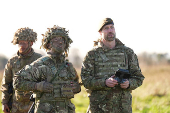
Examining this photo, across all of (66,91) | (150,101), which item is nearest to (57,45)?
(66,91)

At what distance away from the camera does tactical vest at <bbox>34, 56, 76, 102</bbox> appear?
4645 millimetres

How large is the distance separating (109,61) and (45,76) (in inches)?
52.1

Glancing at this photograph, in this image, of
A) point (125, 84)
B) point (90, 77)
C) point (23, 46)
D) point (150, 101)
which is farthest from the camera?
point (150, 101)

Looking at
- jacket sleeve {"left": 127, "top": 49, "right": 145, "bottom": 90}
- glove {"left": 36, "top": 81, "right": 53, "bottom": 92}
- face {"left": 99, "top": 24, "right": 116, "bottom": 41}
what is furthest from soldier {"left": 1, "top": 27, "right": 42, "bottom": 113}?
jacket sleeve {"left": 127, "top": 49, "right": 145, "bottom": 90}

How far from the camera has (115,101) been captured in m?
4.95

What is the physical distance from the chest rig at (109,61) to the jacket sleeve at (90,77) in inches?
4.1

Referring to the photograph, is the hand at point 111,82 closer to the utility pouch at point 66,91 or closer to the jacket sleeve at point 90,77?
the jacket sleeve at point 90,77

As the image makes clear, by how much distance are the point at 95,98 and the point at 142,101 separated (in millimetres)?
8040

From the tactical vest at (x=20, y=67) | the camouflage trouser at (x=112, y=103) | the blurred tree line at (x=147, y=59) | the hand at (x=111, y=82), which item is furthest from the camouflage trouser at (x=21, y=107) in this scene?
the blurred tree line at (x=147, y=59)

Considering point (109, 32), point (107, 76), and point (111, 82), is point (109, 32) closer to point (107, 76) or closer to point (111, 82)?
point (107, 76)

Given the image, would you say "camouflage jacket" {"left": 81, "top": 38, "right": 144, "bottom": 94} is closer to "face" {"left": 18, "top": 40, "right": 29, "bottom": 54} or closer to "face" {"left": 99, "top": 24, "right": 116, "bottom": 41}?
"face" {"left": 99, "top": 24, "right": 116, "bottom": 41}

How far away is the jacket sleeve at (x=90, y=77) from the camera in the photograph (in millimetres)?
4832

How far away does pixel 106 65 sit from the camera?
4988 mm

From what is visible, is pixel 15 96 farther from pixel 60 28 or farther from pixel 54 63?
pixel 60 28
